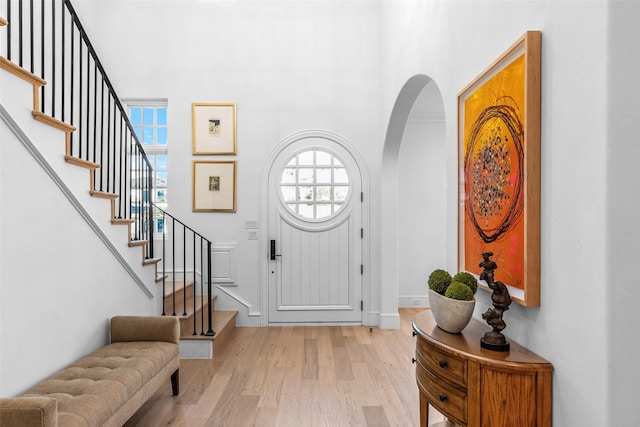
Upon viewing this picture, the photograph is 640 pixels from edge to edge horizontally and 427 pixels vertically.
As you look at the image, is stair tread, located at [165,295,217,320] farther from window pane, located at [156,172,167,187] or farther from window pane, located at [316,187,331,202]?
window pane, located at [316,187,331,202]

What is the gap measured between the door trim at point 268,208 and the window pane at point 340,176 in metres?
0.20

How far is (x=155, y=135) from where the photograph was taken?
4914mm

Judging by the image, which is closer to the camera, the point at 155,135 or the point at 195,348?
the point at 195,348

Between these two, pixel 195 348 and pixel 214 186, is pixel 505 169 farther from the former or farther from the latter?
pixel 214 186

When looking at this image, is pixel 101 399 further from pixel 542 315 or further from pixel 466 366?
pixel 542 315

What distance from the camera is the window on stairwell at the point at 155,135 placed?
4883mm

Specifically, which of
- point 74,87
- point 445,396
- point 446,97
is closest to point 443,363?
point 445,396

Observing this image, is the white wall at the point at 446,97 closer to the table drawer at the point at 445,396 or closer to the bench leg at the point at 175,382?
the table drawer at the point at 445,396

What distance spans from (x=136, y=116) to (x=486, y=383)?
200 inches

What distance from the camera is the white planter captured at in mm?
1605

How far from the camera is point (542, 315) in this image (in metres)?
1.35

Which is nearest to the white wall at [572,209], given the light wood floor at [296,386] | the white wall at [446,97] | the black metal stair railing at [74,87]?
the white wall at [446,97]

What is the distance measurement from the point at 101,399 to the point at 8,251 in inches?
37.3

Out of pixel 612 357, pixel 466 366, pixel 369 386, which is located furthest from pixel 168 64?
pixel 612 357
